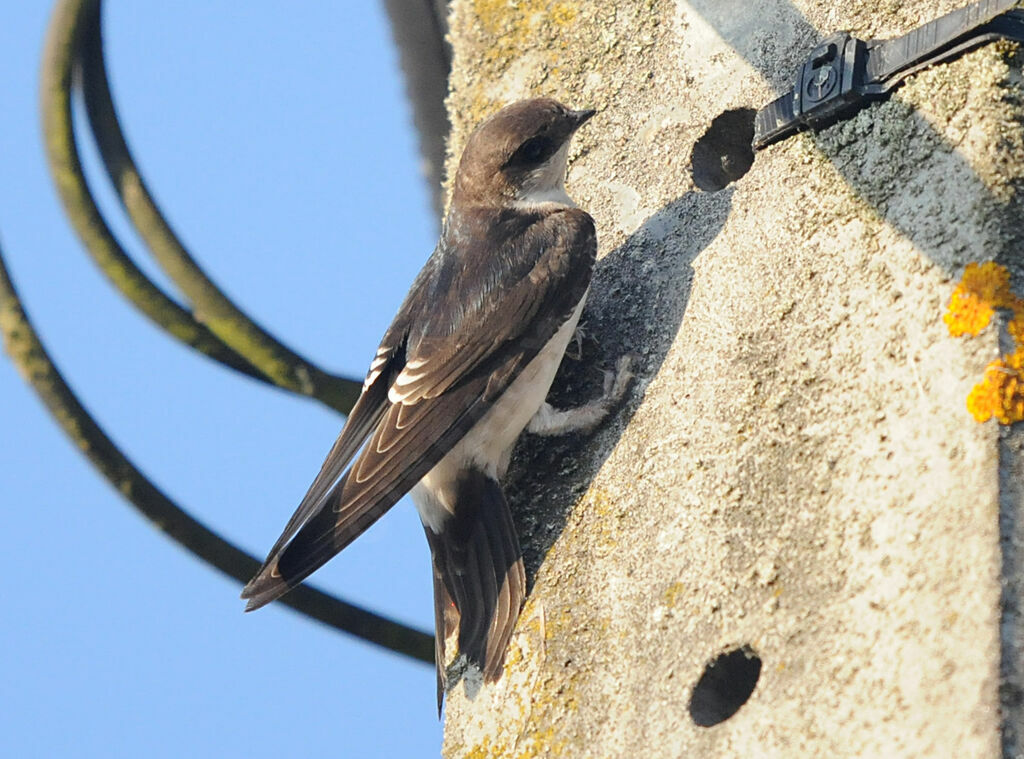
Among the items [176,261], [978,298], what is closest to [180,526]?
[176,261]

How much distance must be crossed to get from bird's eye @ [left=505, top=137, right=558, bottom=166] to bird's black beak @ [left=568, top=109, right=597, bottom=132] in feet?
0.18

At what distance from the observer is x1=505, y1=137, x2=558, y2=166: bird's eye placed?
295 cm

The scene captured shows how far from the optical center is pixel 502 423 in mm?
2680

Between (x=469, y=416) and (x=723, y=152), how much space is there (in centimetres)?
72

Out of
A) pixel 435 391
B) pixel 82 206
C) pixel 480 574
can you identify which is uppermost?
pixel 82 206

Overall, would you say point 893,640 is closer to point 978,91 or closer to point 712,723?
point 712,723

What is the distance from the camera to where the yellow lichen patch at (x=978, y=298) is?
203 centimetres

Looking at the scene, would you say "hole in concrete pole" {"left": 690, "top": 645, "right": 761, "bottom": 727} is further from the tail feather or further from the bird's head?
the bird's head

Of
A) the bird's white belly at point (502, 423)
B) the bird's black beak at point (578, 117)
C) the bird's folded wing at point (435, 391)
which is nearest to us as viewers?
the bird's folded wing at point (435, 391)

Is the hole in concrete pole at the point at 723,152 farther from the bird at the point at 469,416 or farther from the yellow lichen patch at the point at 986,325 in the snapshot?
the yellow lichen patch at the point at 986,325

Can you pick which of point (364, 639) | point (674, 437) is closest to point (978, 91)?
point (674, 437)

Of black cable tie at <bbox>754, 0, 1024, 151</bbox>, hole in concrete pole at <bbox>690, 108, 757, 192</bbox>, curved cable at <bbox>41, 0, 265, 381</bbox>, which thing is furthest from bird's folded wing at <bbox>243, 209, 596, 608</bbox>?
curved cable at <bbox>41, 0, 265, 381</bbox>

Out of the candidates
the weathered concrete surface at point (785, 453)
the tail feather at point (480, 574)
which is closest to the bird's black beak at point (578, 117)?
the weathered concrete surface at point (785, 453)

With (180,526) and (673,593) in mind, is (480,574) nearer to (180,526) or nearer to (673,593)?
(673,593)
